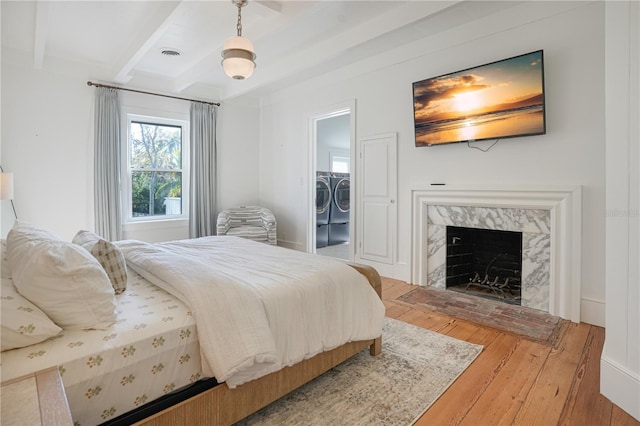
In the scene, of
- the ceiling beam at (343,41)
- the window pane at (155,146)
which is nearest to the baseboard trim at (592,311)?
the ceiling beam at (343,41)

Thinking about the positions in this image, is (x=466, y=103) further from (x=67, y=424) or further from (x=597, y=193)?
(x=67, y=424)

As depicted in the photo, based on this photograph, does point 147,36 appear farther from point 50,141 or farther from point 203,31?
point 50,141

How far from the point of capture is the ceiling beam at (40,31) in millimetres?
2680

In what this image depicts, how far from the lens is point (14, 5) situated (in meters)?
2.88

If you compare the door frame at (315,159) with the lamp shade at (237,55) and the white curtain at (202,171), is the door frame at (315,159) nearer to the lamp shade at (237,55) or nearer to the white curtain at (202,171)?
the white curtain at (202,171)

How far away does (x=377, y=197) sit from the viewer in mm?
4238

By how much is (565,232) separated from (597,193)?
381 millimetres

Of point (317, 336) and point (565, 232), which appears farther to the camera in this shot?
point (565, 232)

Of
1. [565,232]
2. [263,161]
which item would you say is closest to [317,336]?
[565,232]

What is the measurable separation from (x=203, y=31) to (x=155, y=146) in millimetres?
2190

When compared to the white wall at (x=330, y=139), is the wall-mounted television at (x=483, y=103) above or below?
below

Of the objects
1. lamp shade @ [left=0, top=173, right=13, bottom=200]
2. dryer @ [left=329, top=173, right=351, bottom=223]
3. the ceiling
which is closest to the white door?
the ceiling

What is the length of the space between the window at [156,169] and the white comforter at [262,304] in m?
2.73

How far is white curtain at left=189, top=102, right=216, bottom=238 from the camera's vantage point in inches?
201
